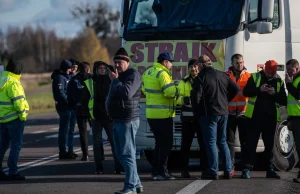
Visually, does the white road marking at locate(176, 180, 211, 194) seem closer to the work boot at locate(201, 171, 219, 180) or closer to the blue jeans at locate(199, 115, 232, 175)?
the work boot at locate(201, 171, 219, 180)

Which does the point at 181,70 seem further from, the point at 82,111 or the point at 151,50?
the point at 82,111

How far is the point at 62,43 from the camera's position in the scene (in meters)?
132

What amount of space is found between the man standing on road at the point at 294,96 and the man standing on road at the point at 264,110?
123mm

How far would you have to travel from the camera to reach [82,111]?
15.9 m

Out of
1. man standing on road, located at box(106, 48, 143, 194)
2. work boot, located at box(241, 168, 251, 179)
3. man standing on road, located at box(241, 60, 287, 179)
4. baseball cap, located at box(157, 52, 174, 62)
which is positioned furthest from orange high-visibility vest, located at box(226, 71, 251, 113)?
man standing on road, located at box(106, 48, 143, 194)

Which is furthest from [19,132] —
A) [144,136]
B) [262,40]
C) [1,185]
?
[262,40]

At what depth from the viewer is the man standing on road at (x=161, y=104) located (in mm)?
12336

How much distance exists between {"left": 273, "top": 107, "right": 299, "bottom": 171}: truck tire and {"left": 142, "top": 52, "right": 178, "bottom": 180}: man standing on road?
205 centimetres

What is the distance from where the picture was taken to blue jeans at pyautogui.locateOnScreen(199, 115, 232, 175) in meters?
12.4

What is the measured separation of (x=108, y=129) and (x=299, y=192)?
395 cm

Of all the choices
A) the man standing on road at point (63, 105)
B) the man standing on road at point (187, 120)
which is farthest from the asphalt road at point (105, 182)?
the man standing on road at point (63, 105)

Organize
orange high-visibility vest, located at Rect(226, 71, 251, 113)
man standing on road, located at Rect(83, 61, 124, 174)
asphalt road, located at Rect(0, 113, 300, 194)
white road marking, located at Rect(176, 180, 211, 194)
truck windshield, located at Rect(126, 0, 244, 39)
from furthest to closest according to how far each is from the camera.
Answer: man standing on road, located at Rect(83, 61, 124, 174) → truck windshield, located at Rect(126, 0, 244, 39) → orange high-visibility vest, located at Rect(226, 71, 251, 113) → asphalt road, located at Rect(0, 113, 300, 194) → white road marking, located at Rect(176, 180, 211, 194)

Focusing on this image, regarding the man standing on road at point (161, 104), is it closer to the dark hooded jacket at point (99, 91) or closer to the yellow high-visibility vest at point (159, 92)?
the yellow high-visibility vest at point (159, 92)

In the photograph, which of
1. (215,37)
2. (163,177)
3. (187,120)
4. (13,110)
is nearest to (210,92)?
(187,120)
